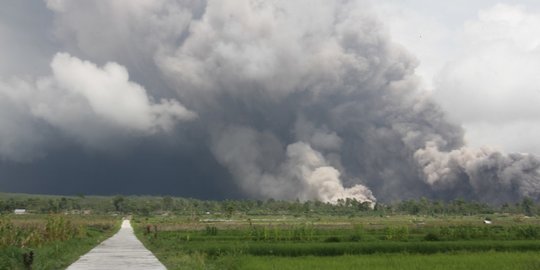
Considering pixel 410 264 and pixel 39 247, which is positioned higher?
pixel 410 264

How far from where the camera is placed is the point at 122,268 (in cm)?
2167

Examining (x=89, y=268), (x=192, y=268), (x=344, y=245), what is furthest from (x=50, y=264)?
(x=344, y=245)

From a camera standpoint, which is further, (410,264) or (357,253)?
(357,253)

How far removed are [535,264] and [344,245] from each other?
15915 mm

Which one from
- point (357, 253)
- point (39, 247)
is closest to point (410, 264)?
point (357, 253)

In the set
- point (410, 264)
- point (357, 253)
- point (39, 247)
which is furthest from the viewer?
point (357, 253)

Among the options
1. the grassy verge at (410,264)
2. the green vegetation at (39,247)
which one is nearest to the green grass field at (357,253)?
the grassy verge at (410,264)

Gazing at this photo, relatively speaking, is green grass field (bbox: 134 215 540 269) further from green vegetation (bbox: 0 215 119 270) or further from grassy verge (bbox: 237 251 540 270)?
green vegetation (bbox: 0 215 119 270)

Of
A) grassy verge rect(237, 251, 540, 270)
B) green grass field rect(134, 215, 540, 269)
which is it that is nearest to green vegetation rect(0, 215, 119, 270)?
green grass field rect(134, 215, 540, 269)

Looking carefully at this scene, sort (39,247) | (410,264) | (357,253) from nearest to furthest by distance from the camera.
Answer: (410,264), (39,247), (357,253)

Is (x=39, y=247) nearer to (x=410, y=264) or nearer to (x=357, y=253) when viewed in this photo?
(x=357, y=253)

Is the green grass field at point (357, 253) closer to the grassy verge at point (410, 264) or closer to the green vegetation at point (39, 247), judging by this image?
the grassy verge at point (410, 264)

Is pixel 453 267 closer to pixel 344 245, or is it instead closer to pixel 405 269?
pixel 405 269

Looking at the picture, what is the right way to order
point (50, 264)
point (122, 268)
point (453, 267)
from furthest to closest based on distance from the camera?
point (453, 267)
point (50, 264)
point (122, 268)
